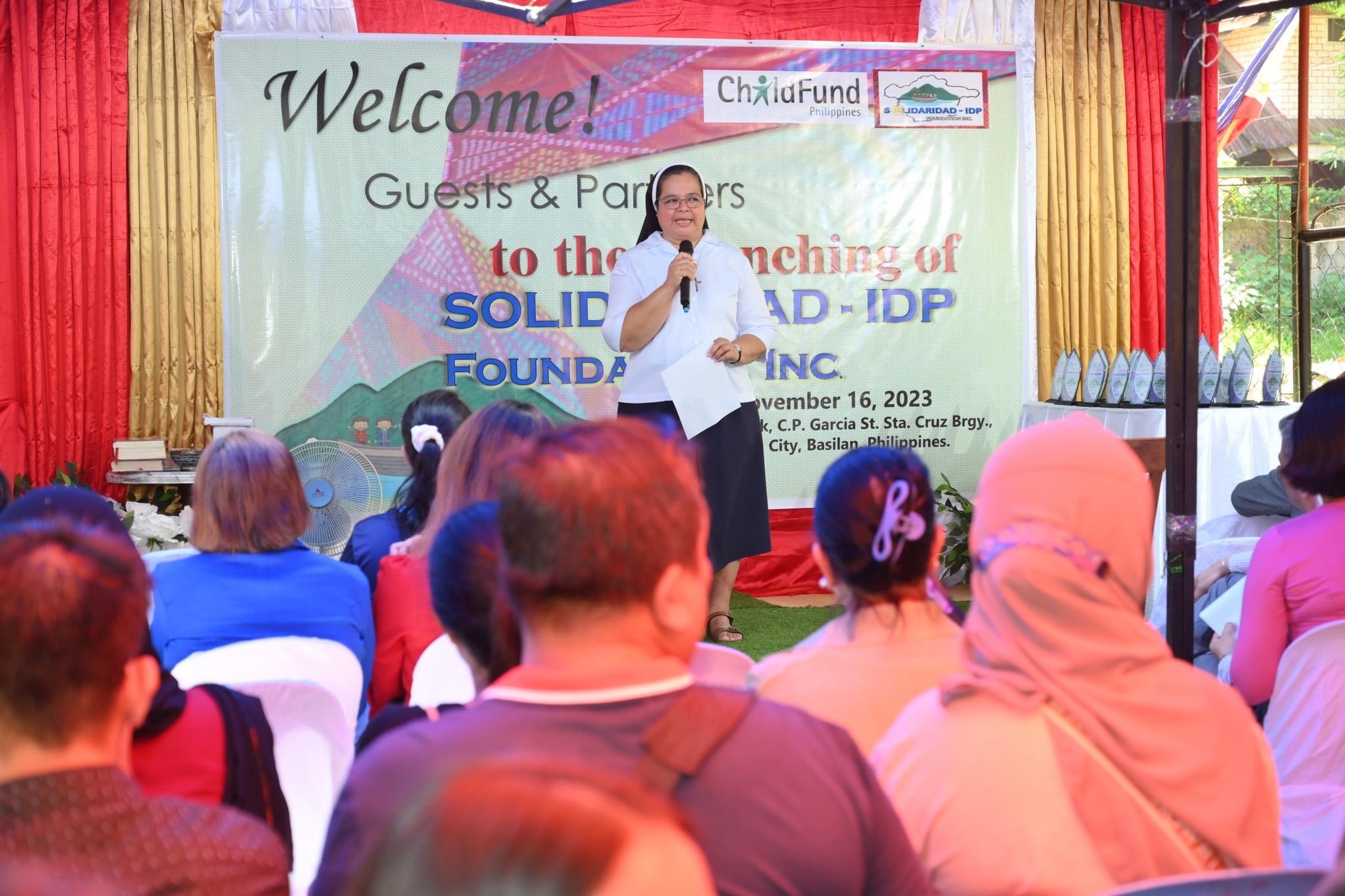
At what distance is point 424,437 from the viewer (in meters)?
2.94

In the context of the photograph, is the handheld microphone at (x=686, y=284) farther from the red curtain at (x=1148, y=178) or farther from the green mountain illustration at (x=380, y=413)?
the red curtain at (x=1148, y=178)

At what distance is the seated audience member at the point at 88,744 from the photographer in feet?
3.20

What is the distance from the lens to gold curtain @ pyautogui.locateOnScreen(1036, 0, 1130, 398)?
598 centimetres

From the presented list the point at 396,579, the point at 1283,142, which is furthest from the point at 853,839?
the point at 1283,142

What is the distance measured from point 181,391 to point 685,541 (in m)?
4.83

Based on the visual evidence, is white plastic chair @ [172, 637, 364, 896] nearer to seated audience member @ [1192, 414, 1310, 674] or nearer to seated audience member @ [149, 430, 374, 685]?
seated audience member @ [149, 430, 374, 685]

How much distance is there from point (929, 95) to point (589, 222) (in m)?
1.64

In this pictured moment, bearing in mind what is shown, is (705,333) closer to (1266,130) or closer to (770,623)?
(770,623)

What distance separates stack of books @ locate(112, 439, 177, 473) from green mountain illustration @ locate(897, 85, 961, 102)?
11.5 feet

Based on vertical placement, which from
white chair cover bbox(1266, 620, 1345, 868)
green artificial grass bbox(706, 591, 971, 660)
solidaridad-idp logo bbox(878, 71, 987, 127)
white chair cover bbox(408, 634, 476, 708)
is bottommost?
green artificial grass bbox(706, 591, 971, 660)

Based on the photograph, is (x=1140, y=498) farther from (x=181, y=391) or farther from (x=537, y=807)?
(x=181, y=391)

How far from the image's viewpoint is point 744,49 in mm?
5688

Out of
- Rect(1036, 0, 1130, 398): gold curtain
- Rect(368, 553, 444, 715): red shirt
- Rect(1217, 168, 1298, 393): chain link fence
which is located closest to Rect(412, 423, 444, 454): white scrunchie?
Rect(368, 553, 444, 715): red shirt

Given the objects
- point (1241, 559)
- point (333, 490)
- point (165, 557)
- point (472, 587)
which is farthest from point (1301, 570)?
point (333, 490)
